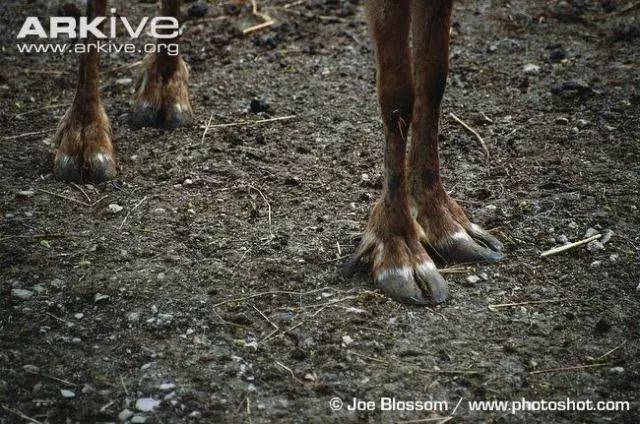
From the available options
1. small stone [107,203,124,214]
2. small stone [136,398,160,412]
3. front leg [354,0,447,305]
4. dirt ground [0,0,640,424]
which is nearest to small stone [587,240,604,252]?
dirt ground [0,0,640,424]

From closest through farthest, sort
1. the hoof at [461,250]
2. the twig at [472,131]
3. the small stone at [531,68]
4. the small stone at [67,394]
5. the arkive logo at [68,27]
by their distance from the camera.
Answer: the small stone at [67,394], the hoof at [461,250], the twig at [472,131], the small stone at [531,68], the arkive logo at [68,27]

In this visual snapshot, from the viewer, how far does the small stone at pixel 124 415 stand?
2930mm

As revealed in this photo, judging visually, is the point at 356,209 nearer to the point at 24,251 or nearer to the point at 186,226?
the point at 186,226

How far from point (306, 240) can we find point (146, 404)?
4.57ft

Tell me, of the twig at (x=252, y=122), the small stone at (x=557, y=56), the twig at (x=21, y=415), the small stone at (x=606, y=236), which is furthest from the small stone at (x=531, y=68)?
the twig at (x=21, y=415)

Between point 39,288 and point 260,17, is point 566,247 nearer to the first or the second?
point 39,288

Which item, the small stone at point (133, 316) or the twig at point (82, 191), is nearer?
the small stone at point (133, 316)

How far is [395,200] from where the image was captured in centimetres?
382

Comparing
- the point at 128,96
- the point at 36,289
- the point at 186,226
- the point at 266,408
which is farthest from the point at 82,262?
the point at 128,96

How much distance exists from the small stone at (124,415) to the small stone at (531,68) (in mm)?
3973

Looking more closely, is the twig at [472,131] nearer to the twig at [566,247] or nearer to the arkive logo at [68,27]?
the twig at [566,247]

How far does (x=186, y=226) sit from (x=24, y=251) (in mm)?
804

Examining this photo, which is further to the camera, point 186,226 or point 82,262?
point 186,226

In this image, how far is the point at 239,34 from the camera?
6.57m
